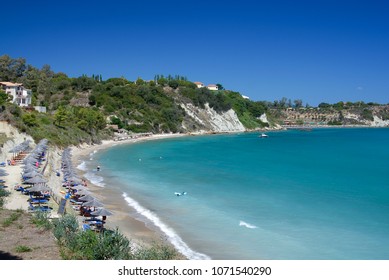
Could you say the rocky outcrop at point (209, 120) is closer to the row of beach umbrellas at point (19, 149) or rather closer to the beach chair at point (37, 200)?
the row of beach umbrellas at point (19, 149)

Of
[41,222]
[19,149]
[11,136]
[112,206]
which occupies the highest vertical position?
[11,136]

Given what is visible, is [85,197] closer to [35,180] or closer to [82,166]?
[35,180]

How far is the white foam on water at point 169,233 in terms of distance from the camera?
1608 centimetres

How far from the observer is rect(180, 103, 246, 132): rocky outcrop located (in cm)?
11419

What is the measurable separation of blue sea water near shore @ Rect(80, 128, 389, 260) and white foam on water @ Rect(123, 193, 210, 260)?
0.15 ft

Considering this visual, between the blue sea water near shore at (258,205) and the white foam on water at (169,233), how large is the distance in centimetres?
5

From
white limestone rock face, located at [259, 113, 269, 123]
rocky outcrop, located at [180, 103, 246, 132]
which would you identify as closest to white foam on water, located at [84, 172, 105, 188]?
rocky outcrop, located at [180, 103, 246, 132]

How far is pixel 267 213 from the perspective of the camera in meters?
23.6

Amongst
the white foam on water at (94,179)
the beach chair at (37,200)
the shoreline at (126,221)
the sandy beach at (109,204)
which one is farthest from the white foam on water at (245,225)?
the white foam on water at (94,179)

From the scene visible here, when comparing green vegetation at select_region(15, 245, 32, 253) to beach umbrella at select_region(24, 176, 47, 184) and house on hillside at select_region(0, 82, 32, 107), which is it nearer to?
beach umbrella at select_region(24, 176, 47, 184)

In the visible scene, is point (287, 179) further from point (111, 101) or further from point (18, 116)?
point (111, 101)

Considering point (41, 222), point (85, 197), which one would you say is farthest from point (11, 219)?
point (85, 197)

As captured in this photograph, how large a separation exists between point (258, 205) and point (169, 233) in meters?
8.83

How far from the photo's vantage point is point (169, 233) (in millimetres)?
19125
